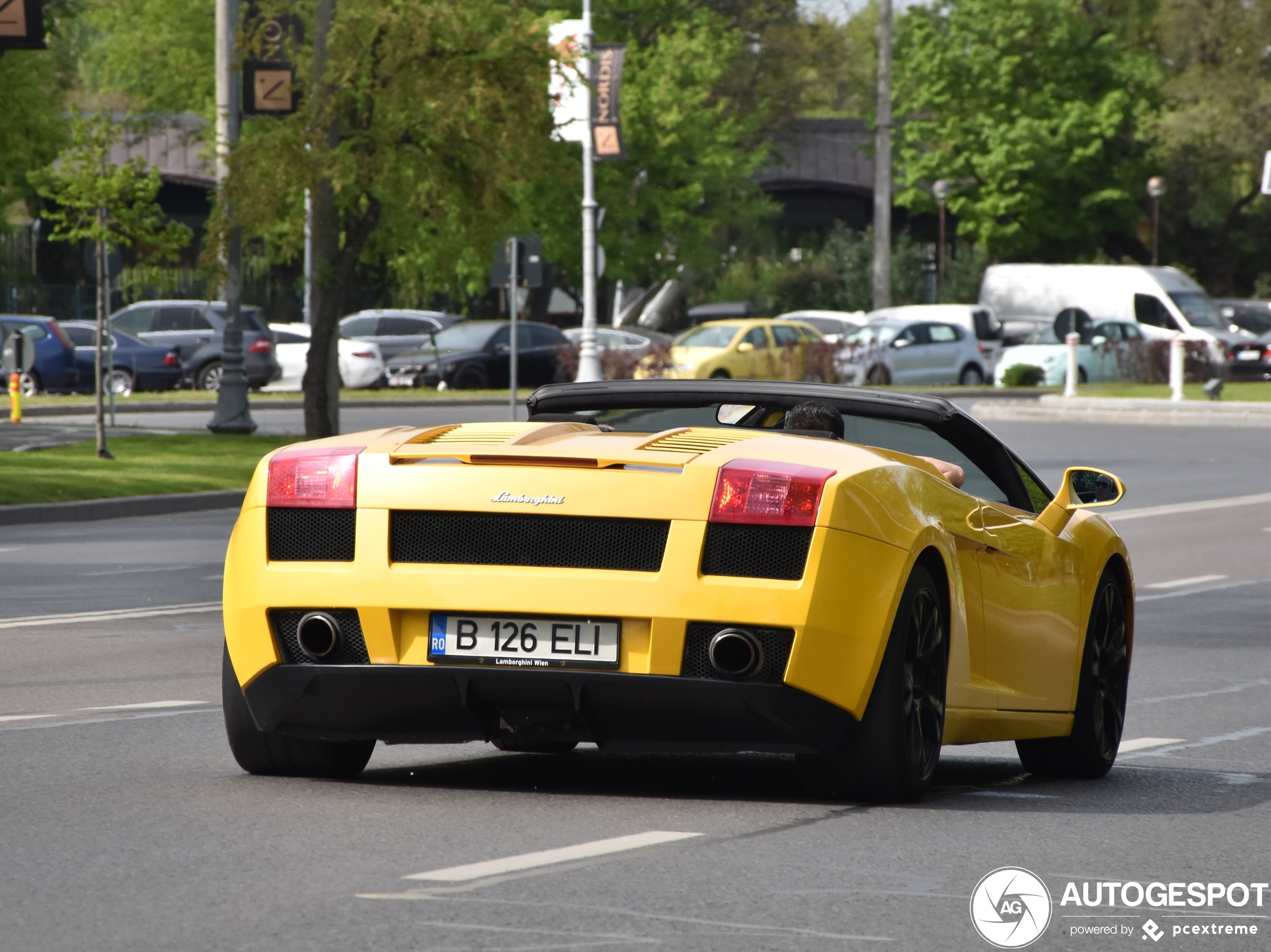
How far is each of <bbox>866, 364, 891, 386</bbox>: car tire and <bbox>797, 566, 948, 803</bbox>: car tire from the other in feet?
Result: 127

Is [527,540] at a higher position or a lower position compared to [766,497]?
lower

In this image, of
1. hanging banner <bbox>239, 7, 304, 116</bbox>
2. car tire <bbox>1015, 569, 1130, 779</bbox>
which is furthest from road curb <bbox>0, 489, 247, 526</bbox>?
car tire <bbox>1015, 569, 1130, 779</bbox>

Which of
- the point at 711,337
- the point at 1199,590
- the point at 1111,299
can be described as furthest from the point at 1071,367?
the point at 1199,590

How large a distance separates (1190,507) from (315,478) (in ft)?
57.8

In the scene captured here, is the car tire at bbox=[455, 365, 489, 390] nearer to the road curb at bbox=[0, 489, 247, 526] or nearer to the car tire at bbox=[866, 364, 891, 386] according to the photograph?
the car tire at bbox=[866, 364, 891, 386]

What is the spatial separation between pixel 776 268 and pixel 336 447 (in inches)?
2756

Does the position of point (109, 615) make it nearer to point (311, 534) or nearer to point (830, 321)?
point (311, 534)

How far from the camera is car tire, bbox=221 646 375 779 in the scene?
6.43 metres

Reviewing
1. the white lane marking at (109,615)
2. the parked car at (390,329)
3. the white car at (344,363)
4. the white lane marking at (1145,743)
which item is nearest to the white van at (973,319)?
the parked car at (390,329)

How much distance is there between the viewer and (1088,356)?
47.7m

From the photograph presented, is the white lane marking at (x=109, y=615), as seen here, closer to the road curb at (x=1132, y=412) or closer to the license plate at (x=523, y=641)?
the license plate at (x=523, y=641)

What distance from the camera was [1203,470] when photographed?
27.5 m

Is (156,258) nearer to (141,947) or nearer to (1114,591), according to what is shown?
(1114,591)

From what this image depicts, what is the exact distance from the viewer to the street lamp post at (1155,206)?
63.3 m
